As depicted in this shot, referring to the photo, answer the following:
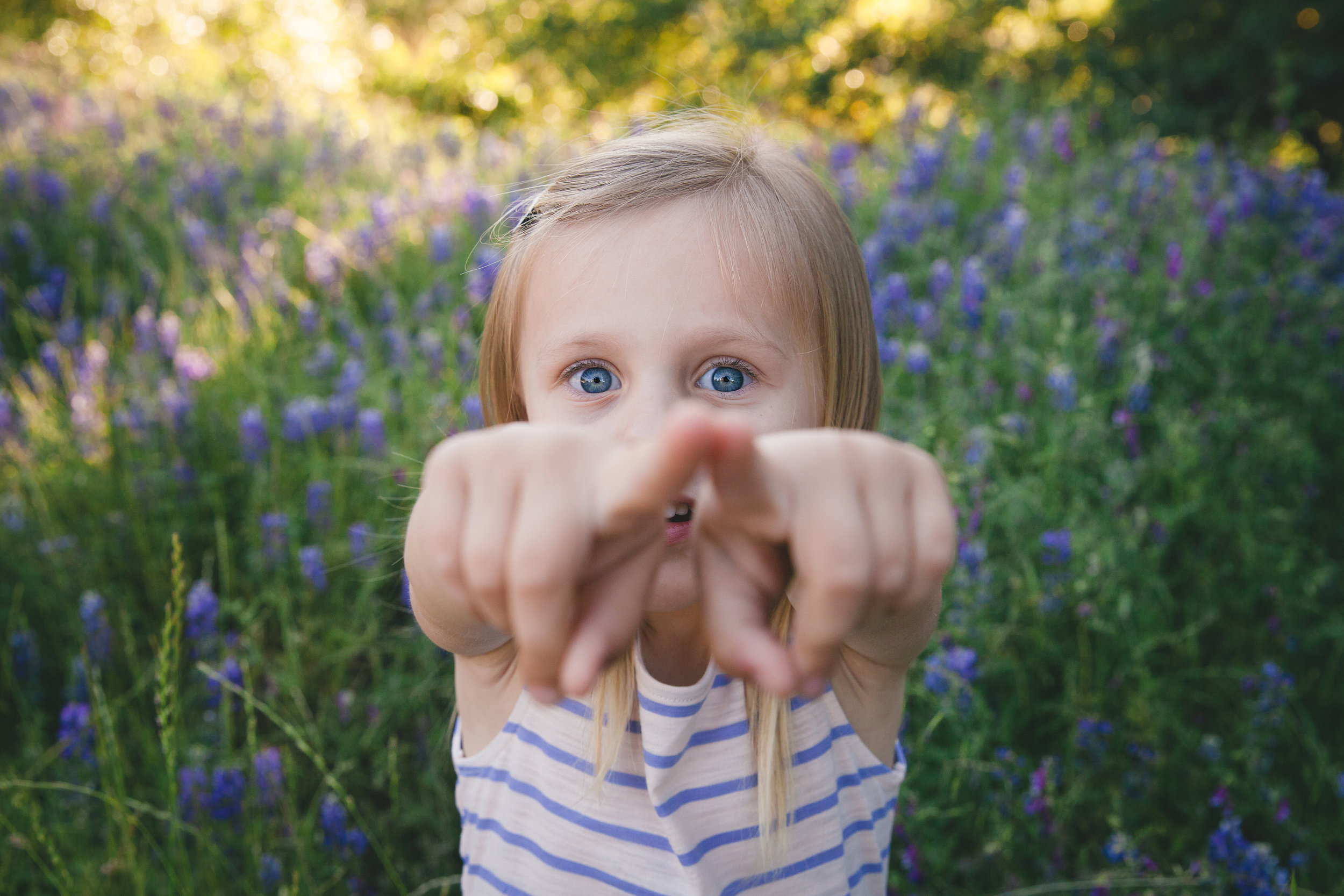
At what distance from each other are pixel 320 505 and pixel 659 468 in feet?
6.17

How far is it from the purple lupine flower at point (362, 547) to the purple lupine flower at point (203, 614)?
11.7 inches

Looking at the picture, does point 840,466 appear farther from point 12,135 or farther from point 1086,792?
point 12,135

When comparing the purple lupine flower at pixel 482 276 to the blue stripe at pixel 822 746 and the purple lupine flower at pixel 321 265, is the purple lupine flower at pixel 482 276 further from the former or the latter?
the blue stripe at pixel 822 746

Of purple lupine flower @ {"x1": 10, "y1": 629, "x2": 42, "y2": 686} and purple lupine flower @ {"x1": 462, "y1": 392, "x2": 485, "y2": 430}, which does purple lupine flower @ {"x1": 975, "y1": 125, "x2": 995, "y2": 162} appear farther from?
purple lupine flower @ {"x1": 10, "y1": 629, "x2": 42, "y2": 686}

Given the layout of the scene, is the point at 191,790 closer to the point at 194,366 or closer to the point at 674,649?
the point at 674,649

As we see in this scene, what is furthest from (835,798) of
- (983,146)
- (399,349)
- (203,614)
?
(983,146)

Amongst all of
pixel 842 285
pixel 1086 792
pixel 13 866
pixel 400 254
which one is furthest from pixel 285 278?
pixel 1086 792

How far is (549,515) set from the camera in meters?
0.55

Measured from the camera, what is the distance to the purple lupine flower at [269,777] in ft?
5.27

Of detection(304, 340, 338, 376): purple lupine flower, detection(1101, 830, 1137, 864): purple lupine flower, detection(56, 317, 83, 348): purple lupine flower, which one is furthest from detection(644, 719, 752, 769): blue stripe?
detection(56, 317, 83, 348): purple lupine flower

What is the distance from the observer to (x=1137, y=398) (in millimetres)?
2441

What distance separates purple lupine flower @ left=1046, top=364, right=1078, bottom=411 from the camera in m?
2.27

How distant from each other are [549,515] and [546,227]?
719 millimetres

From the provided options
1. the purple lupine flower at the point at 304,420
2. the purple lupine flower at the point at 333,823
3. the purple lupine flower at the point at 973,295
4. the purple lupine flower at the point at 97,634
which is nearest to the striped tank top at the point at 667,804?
the purple lupine flower at the point at 333,823
